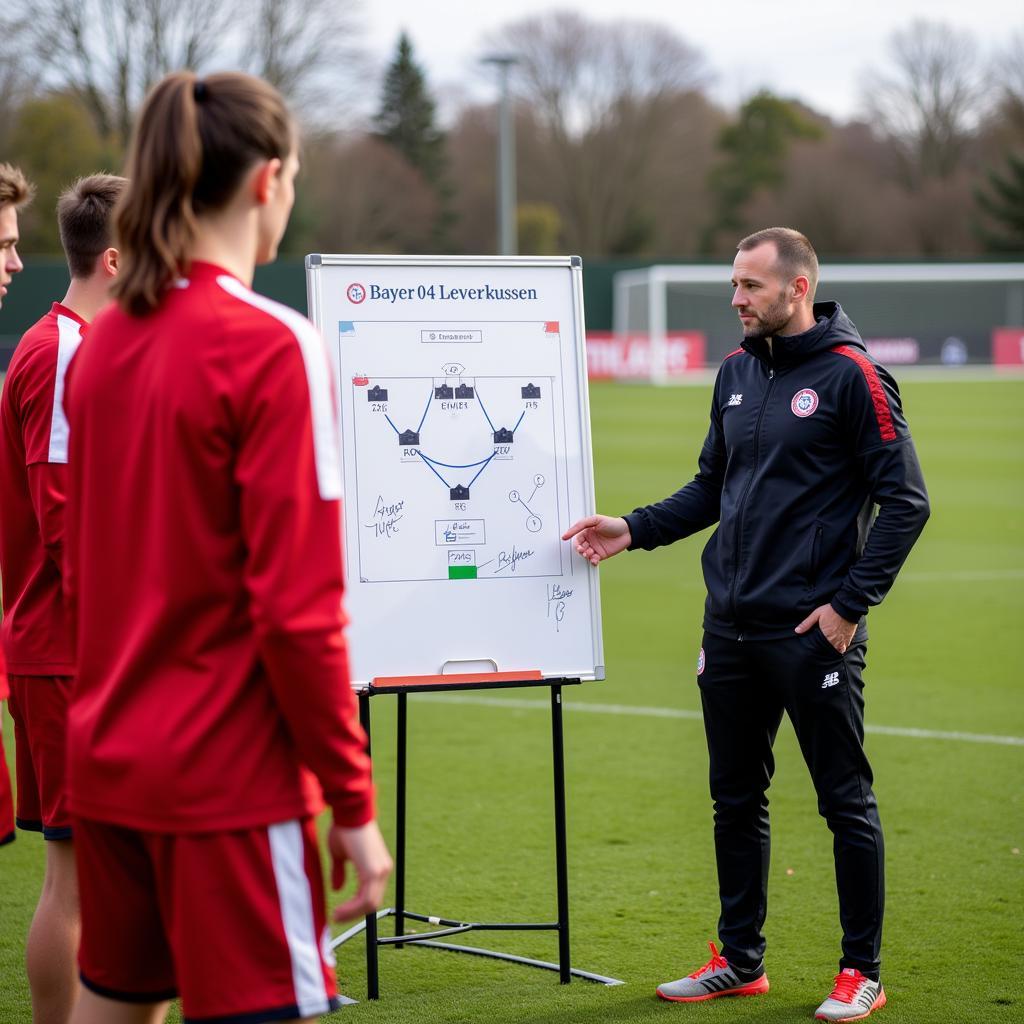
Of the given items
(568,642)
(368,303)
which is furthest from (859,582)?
(368,303)

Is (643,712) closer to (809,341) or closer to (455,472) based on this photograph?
(455,472)

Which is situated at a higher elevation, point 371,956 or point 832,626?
point 832,626

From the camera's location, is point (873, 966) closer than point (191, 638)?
No

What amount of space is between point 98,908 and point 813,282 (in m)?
2.78

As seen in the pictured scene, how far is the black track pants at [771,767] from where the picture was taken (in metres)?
4.03

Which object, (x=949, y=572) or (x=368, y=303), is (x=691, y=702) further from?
(x=949, y=572)

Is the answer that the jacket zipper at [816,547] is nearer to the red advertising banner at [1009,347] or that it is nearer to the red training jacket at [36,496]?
the red training jacket at [36,496]

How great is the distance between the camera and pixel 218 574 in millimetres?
2143

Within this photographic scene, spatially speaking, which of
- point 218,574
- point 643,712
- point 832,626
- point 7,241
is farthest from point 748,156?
point 218,574

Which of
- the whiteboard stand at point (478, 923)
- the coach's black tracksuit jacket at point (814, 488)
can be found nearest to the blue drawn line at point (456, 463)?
the whiteboard stand at point (478, 923)

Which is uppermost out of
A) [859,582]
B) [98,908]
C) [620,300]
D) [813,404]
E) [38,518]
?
[620,300]

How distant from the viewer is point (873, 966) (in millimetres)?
4031

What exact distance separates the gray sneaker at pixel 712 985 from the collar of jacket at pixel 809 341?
176cm

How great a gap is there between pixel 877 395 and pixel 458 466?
1.24m
